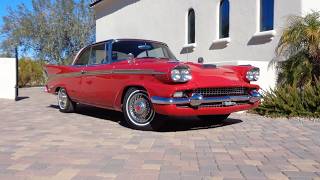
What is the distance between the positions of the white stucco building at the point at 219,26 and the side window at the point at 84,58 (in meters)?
2.92

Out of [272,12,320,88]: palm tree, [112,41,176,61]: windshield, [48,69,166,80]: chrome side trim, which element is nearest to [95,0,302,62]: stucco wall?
[272,12,320,88]: palm tree

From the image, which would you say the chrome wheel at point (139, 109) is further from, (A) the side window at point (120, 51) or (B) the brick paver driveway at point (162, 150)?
(A) the side window at point (120, 51)

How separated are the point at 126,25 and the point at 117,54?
12929 mm

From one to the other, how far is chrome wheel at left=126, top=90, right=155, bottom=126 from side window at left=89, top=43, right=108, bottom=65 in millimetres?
1224

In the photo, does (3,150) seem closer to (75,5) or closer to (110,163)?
(110,163)

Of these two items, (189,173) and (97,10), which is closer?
(189,173)

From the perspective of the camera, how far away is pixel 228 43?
43.5 ft

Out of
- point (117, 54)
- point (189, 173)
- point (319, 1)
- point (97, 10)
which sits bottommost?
point (189, 173)

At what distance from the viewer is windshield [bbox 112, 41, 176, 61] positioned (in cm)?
805

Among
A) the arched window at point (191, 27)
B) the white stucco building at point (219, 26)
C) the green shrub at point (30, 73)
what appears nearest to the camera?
the white stucco building at point (219, 26)

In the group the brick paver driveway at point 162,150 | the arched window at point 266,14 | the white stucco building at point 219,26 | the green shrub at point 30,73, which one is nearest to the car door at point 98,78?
the brick paver driveway at point 162,150

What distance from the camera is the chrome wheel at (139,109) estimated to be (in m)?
7.02

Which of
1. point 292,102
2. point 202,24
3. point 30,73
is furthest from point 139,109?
point 30,73

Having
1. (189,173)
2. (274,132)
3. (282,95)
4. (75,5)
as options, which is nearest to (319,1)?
(282,95)
